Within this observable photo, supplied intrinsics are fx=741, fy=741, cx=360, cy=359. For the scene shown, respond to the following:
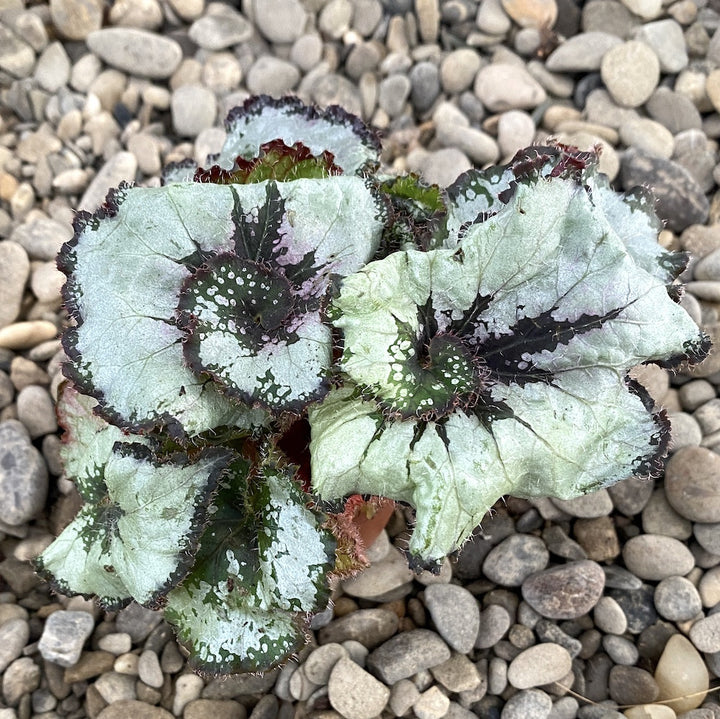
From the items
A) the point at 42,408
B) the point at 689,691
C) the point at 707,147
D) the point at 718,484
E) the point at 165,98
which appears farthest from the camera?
the point at 165,98

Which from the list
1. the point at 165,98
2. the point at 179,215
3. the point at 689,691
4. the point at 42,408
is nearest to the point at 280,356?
the point at 179,215

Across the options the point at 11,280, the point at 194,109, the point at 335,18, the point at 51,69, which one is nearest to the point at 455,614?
the point at 11,280

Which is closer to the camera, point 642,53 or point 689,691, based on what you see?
point 689,691

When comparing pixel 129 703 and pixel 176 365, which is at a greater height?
pixel 176 365

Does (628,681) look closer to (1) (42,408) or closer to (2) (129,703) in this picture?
(2) (129,703)

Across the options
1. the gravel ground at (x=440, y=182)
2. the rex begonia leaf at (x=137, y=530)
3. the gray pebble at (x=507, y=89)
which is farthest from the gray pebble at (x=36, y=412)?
the gray pebble at (x=507, y=89)

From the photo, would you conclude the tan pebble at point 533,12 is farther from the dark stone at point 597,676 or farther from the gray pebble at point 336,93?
the dark stone at point 597,676

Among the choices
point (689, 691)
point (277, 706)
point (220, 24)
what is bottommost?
point (277, 706)

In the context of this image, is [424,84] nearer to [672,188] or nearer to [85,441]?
[672,188]
